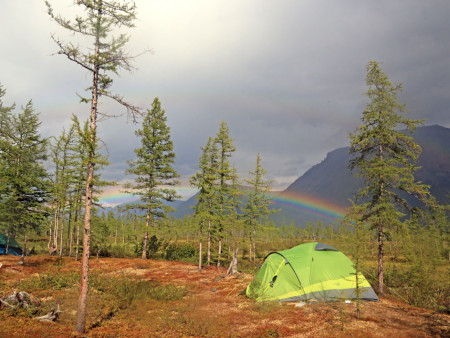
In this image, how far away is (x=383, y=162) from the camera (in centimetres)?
1592

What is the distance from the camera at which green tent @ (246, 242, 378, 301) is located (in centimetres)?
1352

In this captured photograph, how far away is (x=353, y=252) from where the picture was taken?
1096cm

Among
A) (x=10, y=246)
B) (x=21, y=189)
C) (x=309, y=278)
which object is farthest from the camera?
(x=10, y=246)

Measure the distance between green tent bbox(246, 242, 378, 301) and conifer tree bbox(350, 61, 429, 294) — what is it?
143 inches

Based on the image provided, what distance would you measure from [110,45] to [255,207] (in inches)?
1190

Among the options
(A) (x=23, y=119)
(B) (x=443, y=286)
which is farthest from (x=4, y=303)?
(B) (x=443, y=286)

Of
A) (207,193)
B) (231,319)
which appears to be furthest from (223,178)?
(231,319)

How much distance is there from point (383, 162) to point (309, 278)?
356 inches

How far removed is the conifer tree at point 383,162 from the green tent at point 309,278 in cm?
363

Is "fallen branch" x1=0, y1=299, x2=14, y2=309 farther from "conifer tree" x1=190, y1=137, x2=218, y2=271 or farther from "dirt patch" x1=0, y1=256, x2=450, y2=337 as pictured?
"conifer tree" x1=190, y1=137, x2=218, y2=271

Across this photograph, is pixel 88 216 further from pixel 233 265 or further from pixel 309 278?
pixel 233 265

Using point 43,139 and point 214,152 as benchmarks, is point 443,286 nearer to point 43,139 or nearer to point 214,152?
point 214,152

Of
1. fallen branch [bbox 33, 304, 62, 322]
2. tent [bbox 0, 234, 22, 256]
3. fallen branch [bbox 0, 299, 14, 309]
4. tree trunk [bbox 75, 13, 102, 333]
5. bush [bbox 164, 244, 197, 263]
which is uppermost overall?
tree trunk [bbox 75, 13, 102, 333]

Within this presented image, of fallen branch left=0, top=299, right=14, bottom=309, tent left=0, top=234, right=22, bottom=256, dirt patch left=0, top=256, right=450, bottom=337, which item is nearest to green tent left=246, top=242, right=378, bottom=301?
dirt patch left=0, top=256, right=450, bottom=337
